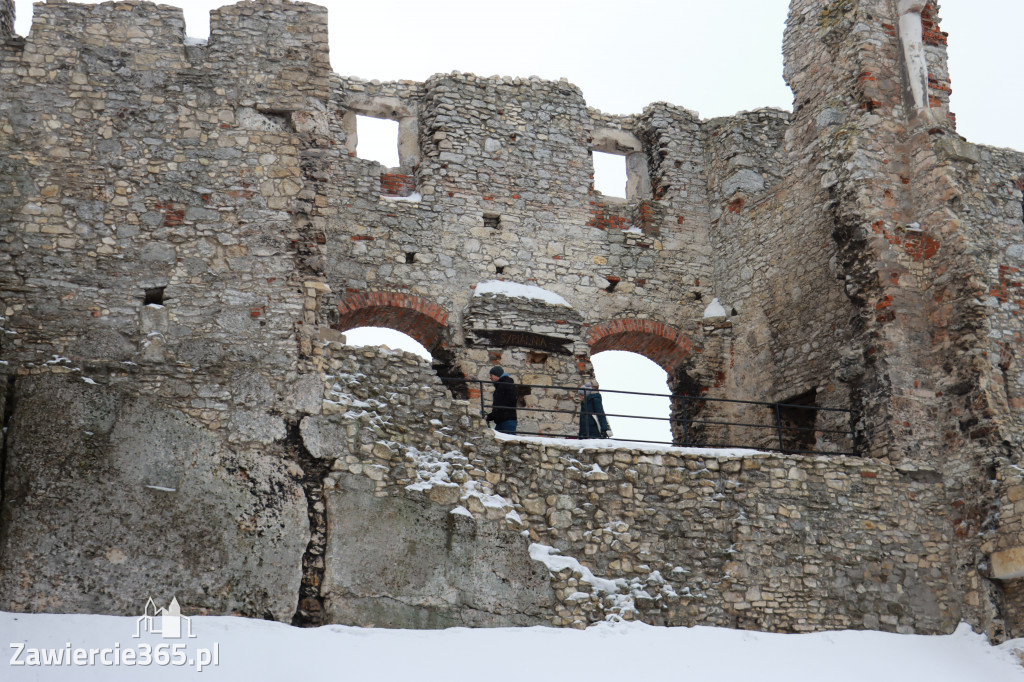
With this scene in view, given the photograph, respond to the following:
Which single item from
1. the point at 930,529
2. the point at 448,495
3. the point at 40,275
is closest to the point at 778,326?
the point at 930,529

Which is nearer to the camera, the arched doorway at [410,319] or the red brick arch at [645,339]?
the arched doorway at [410,319]

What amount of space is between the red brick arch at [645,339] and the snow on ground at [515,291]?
64 cm

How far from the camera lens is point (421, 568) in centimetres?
932

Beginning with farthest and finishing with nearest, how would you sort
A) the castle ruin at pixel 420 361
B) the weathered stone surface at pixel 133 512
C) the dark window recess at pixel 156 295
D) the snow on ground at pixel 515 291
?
the snow on ground at pixel 515 291, the dark window recess at pixel 156 295, the castle ruin at pixel 420 361, the weathered stone surface at pixel 133 512

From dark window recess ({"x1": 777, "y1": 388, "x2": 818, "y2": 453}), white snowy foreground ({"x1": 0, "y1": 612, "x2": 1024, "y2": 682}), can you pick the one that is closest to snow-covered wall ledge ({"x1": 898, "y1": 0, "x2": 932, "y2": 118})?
dark window recess ({"x1": 777, "y1": 388, "x2": 818, "y2": 453})

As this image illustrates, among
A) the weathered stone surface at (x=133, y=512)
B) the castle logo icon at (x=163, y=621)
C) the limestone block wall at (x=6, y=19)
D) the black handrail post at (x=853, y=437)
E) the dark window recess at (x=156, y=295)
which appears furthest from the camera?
the black handrail post at (x=853, y=437)

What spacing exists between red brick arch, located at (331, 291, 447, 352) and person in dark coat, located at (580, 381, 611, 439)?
6.92ft

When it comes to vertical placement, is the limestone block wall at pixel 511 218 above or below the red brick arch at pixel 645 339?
above

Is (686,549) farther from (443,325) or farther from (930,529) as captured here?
(443,325)

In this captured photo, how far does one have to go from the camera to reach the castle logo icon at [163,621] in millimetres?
8320

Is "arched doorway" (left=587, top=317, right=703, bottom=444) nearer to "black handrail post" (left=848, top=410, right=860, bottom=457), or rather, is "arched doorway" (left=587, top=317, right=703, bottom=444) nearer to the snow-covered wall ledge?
"black handrail post" (left=848, top=410, right=860, bottom=457)

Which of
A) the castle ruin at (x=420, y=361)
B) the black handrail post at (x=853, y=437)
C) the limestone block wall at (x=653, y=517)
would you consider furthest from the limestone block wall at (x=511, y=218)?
the black handrail post at (x=853, y=437)

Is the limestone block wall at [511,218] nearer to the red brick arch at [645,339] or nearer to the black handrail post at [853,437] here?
the red brick arch at [645,339]

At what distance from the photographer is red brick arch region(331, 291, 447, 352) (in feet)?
40.9
